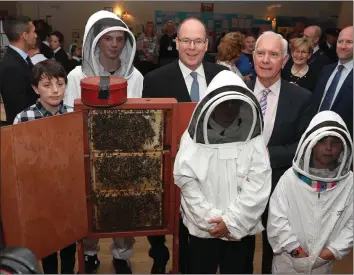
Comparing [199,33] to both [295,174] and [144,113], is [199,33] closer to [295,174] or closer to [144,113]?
[144,113]

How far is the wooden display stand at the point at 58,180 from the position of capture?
1.75m

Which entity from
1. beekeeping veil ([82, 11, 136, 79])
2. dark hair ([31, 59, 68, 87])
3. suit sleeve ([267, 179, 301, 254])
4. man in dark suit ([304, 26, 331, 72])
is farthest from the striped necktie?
man in dark suit ([304, 26, 331, 72])

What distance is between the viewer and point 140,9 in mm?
7922

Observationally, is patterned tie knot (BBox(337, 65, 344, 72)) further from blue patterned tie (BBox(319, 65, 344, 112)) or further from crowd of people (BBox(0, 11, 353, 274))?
crowd of people (BBox(0, 11, 353, 274))

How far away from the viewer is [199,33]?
241 cm

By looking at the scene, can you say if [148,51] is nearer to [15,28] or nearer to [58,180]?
[15,28]

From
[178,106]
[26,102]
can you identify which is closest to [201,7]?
[26,102]

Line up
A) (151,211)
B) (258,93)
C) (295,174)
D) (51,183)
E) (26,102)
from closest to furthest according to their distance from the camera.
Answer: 1. (51,183)
2. (295,174)
3. (151,211)
4. (258,93)
5. (26,102)

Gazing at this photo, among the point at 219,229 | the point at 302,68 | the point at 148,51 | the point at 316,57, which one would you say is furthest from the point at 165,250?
the point at 148,51

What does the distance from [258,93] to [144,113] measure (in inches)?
30.5

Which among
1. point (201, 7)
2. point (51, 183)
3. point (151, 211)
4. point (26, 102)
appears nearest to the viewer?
point (51, 183)

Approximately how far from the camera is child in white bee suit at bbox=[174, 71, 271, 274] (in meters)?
1.90

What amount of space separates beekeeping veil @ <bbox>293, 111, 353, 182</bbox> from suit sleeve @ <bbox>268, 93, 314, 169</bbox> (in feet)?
0.65

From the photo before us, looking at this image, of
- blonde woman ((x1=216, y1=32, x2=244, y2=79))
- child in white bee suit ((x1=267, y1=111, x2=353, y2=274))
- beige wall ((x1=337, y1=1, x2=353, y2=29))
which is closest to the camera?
child in white bee suit ((x1=267, y1=111, x2=353, y2=274))
